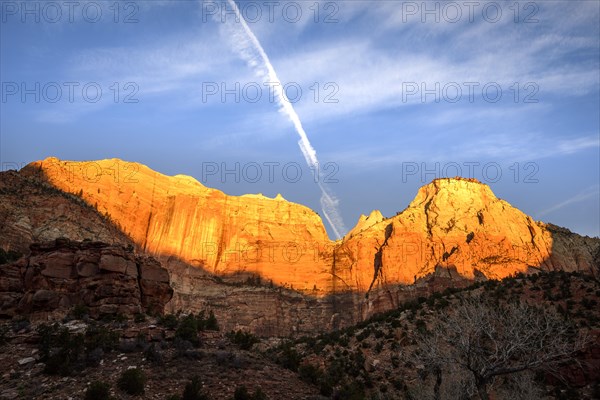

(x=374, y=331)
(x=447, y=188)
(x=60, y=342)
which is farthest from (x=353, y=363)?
(x=447, y=188)

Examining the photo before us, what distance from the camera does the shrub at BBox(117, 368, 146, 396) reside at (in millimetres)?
18391

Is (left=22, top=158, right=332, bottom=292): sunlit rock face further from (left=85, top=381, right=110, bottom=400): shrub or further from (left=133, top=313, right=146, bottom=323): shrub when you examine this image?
(left=85, top=381, right=110, bottom=400): shrub

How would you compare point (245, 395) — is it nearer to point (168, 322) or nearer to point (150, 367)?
point (150, 367)

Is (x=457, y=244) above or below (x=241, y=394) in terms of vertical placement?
above

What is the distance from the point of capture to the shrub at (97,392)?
1744 centimetres

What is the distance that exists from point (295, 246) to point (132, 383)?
90210mm

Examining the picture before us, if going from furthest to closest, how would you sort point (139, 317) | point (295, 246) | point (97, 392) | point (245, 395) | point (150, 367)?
point (295, 246) → point (139, 317) → point (150, 367) → point (245, 395) → point (97, 392)

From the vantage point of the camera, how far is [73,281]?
2764 centimetres

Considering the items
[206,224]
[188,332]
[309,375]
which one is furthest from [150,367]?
[206,224]

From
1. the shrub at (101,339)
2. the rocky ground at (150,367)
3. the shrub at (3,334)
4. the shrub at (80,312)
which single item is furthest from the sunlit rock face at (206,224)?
the shrub at (101,339)

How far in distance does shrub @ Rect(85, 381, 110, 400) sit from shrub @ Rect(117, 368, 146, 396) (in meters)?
0.71

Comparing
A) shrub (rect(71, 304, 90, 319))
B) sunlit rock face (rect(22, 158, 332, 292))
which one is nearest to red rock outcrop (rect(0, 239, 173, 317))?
shrub (rect(71, 304, 90, 319))

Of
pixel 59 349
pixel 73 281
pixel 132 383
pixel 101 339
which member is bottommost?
pixel 132 383

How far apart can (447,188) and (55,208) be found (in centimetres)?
7875
